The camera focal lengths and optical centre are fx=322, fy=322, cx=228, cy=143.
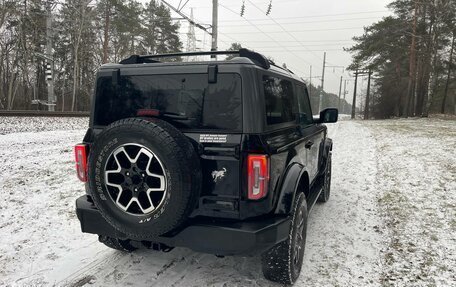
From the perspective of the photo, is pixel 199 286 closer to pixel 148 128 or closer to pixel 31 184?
pixel 148 128

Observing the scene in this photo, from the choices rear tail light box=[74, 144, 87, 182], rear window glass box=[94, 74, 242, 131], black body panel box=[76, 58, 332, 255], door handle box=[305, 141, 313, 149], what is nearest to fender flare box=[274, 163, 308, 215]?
black body panel box=[76, 58, 332, 255]

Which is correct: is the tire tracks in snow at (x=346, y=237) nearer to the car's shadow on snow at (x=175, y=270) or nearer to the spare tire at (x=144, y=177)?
the car's shadow on snow at (x=175, y=270)

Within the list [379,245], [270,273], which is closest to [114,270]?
[270,273]

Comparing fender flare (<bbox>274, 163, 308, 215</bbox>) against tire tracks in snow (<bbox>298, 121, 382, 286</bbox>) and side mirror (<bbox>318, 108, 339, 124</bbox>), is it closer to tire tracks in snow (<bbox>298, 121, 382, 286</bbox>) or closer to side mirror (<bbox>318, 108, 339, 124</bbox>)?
tire tracks in snow (<bbox>298, 121, 382, 286</bbox>)

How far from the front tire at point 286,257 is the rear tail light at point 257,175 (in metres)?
0.57

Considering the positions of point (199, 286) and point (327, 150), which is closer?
point (199, 286)

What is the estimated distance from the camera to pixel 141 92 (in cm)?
293

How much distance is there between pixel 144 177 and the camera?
98.1 inches

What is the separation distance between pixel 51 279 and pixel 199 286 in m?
1.43

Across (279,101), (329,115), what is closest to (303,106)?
(329,115)

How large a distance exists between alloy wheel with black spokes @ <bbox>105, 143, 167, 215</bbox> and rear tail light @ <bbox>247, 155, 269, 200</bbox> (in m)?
0.65

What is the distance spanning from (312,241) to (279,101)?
1.92m

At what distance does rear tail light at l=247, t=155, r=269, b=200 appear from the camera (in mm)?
2469

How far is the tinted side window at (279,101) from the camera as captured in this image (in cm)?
283
